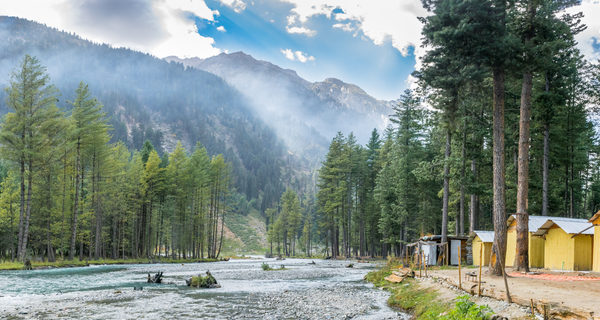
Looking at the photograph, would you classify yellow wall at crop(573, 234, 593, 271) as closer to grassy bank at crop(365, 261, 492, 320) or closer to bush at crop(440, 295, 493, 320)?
grassy bank at crop(365, 261, 492, 320)

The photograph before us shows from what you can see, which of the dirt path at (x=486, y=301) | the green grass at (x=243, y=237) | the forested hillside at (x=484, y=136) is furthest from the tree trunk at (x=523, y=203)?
the green grass at (x=243, y=237)

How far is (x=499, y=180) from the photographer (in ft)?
58.4

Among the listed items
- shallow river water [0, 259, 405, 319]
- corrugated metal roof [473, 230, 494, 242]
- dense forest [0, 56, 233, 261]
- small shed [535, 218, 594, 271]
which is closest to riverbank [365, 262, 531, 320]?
shallow river water [0, 259, 405, 319]

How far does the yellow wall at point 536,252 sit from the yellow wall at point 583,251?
3.25 m

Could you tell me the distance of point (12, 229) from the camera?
1517 inches

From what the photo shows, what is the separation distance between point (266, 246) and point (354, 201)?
53.0 meters

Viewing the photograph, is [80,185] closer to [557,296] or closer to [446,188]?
[446,188]

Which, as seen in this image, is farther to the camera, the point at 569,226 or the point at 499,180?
the point at 569,226

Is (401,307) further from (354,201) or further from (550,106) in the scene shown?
(354,201)

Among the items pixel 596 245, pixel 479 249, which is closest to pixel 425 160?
pixel 479 249

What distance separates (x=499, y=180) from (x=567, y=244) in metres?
8.63

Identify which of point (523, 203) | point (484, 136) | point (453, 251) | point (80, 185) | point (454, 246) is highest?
point (484, 136)

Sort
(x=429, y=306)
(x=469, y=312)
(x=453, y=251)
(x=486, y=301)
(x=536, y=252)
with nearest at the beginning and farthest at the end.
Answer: (x=469, y=312) < (x=486, y=301) < (x=429, y=306) < (x=536, y=252) < (x=453, y=251)

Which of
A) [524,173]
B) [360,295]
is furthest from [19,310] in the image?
[524,173]
